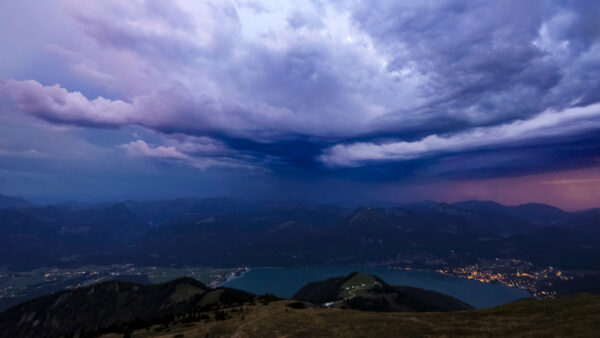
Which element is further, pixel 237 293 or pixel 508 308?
pixel 237 293

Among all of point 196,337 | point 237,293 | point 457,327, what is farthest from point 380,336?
point 237,293

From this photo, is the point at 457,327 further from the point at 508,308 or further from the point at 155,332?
the point at 155,332

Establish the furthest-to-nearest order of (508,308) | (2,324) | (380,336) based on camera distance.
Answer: (2,324) → (508,308) → (380,336)

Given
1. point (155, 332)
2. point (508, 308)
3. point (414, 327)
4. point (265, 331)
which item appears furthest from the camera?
point (155, 332)

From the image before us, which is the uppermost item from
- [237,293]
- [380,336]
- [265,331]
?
[380,336]

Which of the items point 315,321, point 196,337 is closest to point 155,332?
point 196,337

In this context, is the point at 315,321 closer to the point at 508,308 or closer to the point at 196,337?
the point at 196,337

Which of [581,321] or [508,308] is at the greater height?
[581,321]
